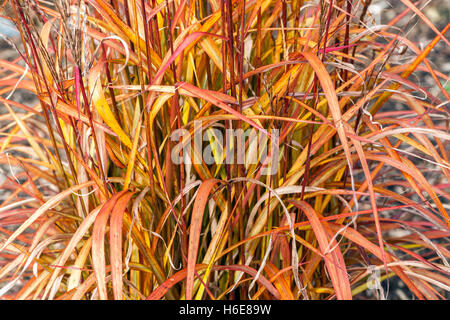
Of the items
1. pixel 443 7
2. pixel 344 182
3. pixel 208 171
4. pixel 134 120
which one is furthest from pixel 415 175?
pixel 443 7

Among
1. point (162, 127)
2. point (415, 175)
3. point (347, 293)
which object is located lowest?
point (347, 293)

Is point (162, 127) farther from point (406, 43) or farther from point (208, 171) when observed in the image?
point (406, 43)

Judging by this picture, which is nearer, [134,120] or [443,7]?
[134,120]

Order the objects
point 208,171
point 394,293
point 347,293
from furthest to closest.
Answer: point 394,293 < point 208,171 < point 347,293

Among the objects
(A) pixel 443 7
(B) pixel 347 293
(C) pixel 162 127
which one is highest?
(A) pixel 443 7

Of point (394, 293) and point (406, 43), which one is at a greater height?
point (406, 43)

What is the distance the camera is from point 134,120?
1.84 feet

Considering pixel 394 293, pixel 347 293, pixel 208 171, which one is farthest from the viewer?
pixel 394 293

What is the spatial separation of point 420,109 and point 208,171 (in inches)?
13.1

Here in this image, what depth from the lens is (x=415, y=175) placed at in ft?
1.51
